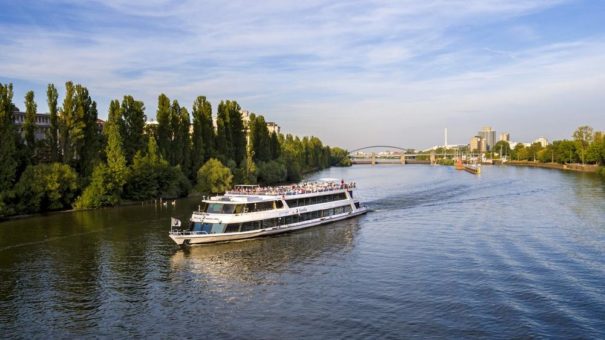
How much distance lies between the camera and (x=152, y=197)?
3396 inches

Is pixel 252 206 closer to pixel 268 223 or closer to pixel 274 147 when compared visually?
pixel 268 223

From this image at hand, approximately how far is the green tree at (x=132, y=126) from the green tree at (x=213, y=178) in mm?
12868

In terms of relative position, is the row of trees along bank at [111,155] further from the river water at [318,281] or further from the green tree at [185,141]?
the river water at [318,281]

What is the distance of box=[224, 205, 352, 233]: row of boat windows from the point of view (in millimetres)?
49938

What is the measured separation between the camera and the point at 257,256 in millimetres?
43906

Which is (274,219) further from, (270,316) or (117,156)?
(117,156)

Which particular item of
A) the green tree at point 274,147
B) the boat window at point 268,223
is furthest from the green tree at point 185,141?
the boat window at point 268,223

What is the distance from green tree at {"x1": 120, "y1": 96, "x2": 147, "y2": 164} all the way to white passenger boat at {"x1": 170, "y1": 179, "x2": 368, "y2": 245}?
34.3 m

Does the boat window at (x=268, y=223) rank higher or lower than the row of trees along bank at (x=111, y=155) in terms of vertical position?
lower

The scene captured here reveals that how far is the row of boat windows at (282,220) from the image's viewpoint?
49.9m

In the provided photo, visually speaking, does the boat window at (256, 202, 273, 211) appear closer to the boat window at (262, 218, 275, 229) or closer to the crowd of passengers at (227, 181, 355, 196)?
the boat window at (262, 218, 275, 229)

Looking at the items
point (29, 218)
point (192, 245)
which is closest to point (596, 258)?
point (192, 245)

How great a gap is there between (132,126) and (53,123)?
14.0 metres

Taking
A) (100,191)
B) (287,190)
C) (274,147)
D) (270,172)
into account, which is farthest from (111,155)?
(274,147)
